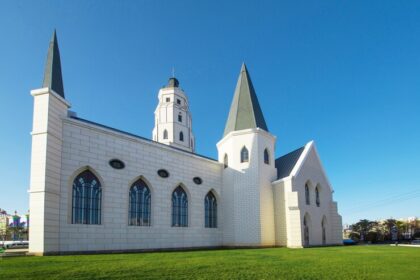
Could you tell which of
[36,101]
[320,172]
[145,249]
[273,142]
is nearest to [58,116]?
[36,101]

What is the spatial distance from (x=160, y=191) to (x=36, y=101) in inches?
395

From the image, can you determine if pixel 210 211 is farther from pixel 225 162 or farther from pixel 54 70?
pixel 54 70

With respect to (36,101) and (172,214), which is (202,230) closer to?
(172,214)

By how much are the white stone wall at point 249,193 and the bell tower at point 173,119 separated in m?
18.3

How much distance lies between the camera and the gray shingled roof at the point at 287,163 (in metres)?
29.5

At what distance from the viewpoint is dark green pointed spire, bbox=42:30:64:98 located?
65.4ft

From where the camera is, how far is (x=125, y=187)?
21547mm

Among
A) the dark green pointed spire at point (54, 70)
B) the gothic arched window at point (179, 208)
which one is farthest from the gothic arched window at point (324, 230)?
the dark green pointed spire at point (54, 70)

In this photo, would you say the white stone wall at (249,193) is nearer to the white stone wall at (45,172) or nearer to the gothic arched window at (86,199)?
the gothic arched window at (86,199)

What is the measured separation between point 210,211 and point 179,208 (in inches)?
148

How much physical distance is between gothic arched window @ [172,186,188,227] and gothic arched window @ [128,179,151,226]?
2421 millimetres

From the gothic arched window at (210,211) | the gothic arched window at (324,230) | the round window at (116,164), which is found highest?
the round window at (116,164)

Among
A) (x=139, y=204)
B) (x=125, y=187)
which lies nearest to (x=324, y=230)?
(x=139, y=204)

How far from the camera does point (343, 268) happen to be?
→ 11.3 meters
